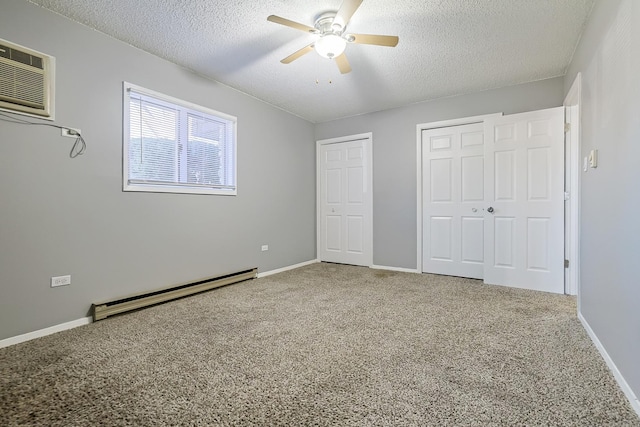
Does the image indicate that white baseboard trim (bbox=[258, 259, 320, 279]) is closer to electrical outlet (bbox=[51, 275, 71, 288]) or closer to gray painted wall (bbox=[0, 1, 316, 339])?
gray painted wall (bbox=[0, 1, 316, 339])

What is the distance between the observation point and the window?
9.39ft

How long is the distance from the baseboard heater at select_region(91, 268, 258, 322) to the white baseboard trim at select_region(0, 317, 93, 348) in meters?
0.09

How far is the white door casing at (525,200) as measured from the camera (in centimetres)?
331

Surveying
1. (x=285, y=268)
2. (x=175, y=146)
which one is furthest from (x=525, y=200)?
(x=175, y=146)

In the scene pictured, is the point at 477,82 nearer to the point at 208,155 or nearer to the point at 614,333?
the point at 614,333

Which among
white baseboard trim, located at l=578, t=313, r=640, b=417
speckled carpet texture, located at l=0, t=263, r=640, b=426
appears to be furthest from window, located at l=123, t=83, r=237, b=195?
white baseboard trim, located at l=578, t=313, r=640, b=417

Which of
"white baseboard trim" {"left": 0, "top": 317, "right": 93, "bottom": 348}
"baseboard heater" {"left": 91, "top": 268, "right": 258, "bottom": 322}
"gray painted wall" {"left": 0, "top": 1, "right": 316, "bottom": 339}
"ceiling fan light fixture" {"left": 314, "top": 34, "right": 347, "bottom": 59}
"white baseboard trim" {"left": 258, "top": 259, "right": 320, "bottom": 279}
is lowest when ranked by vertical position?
"white baseboard trim" {"left": 0, "top": 317, "right": 93, "bottom": 348}

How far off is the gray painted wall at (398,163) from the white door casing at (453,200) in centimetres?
19

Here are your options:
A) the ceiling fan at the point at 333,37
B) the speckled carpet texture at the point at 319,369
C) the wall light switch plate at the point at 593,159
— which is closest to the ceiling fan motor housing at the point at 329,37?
the ceiling fan at the point at 333,37

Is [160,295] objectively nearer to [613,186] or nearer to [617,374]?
[617,374]

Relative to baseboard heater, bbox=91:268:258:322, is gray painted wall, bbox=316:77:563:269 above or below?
above

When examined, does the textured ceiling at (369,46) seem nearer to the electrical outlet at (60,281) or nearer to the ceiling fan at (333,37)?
the ceiling fan at (333,37)

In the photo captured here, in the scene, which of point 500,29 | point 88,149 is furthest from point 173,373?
point 500,29

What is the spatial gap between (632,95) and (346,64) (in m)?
2.00
